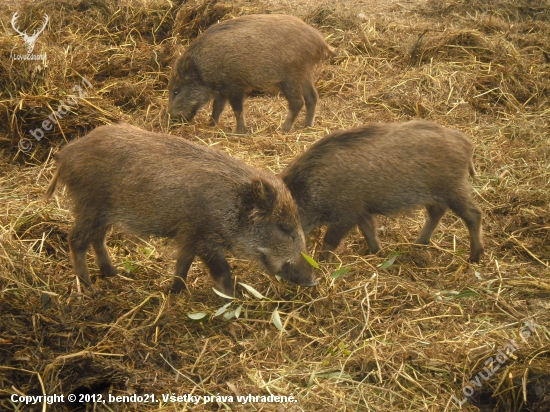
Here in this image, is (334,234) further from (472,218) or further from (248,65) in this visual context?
(248,65)

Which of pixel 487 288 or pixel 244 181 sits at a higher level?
pixel 244 181

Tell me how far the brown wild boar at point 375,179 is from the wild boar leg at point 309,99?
7.72 ft

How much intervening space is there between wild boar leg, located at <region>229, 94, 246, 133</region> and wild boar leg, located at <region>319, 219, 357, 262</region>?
2650 mm

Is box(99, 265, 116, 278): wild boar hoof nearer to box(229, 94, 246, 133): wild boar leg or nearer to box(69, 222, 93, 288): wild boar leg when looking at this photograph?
box(69, 222, 93, 288): wild boar leg

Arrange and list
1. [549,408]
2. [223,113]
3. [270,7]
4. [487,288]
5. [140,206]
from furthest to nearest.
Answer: [270,7] → [223,113] → [487,288] → [140,206] → [549,408]

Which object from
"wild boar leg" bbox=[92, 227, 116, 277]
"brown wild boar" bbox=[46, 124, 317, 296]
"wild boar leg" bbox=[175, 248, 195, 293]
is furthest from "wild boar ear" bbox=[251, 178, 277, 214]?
"wild boar leg" bbox=[92, 227, 116, 277]

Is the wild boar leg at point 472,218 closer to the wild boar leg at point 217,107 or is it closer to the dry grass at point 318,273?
the dry grass at point 318,273

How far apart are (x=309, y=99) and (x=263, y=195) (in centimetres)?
333

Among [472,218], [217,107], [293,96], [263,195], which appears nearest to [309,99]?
[293,96]

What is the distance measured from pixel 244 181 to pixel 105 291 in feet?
4.22

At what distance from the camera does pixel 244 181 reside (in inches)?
198

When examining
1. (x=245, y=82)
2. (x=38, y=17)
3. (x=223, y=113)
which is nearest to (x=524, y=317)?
(x=245, y=82)

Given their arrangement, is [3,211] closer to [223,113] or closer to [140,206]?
[140,206]

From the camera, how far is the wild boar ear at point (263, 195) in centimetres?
488
